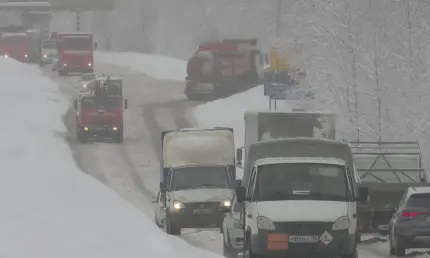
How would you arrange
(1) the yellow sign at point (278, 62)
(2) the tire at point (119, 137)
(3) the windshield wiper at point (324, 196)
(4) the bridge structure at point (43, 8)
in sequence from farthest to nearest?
(4) the bridge structure at point (43, 8) → (1) the yellow sign at point (278, 62) → (2) the tire at point (119, 137) → (3) the windshield wiper at point (324, 196)

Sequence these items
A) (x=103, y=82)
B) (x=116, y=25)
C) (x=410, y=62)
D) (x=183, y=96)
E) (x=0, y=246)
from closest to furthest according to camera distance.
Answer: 1. (x=0, y=246)
2. (x=410, y=62)
3. (x=103, y=82)
4. (x=183, y=96)
5. (x=116, y=25)

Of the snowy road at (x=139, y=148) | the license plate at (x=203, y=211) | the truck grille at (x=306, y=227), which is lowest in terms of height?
the snowy road at (x=139, y=148)

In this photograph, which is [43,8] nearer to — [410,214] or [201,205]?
[201,205]

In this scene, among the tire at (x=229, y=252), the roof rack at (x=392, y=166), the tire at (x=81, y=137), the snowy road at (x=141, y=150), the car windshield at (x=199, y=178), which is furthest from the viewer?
the tire at (x=81, y=137)

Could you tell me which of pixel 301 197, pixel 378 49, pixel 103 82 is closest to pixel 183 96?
pixel 103 82

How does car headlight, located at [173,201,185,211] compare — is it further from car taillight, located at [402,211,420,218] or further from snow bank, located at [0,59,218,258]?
car taillight, located at [402,211,420,218]

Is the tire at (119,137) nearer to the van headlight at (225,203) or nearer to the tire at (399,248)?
the van headlight at (225,203)

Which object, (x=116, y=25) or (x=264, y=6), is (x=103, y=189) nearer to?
(x=264, y=6)

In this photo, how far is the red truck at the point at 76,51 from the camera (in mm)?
71338

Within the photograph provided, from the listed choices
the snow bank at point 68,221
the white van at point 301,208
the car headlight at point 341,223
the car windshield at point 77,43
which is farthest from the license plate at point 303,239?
the car windshield at point 77,43

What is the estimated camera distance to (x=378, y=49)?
1519 inches

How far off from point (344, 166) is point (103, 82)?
3322 centimetres

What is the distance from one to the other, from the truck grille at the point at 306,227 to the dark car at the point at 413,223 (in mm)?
4155

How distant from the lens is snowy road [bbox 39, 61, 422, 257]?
25938mm
